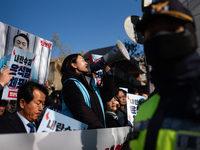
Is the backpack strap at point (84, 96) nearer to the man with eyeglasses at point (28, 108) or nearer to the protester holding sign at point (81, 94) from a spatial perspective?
the protester holding sign at point (81, 94)

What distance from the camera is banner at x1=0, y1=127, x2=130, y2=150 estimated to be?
1.30 m

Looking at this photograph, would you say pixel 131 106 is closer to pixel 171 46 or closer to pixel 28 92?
pixel 28 92

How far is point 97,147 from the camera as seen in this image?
180 cm

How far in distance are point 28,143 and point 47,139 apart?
0.50 feet

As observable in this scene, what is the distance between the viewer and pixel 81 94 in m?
2.04

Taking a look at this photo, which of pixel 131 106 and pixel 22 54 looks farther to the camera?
pixel 131 106

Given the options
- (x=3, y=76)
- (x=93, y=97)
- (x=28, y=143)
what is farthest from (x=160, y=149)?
(x=3, y=76)

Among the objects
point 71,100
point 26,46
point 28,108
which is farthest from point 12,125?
point 26,46

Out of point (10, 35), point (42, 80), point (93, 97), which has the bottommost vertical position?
point (93, 97)

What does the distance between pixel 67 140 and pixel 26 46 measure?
111 inches

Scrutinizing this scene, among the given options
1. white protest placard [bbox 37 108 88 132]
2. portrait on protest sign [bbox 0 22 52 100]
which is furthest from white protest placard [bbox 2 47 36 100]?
white protest placard [bbox 37 108 88 132]

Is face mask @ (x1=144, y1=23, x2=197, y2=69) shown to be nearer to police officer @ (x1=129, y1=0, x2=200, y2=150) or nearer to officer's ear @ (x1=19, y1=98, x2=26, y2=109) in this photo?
police officer @ (x1=129, y1=0, x2=200, y2=150)

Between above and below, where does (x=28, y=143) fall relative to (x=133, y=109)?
below

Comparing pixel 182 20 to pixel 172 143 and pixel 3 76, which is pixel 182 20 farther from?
pixel 3 76
